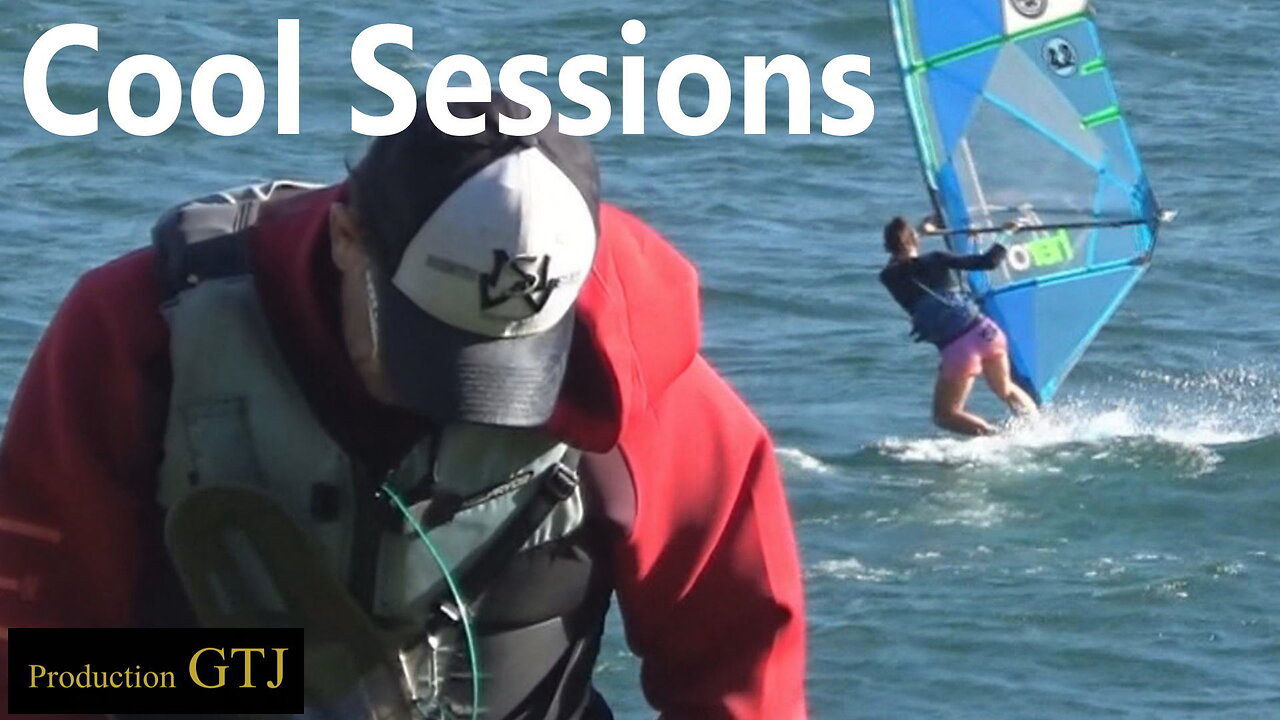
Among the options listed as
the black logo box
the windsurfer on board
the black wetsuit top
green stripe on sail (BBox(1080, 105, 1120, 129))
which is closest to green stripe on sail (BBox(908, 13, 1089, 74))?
green stripe on sail (BBox(1080, 105, 1120, 129))

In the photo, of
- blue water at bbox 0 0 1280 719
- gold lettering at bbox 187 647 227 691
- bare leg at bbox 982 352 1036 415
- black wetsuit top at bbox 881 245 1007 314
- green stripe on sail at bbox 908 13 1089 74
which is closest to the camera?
gold lettering at bbox 187 647 227 691

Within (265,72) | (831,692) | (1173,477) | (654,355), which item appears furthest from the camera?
(265,72)

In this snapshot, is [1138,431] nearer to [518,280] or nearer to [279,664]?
[279,664]

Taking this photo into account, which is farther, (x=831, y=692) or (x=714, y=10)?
(x=714, y=10)

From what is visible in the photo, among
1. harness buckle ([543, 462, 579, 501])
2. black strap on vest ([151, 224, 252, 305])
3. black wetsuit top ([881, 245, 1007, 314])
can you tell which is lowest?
black wetsuit top ([881, 245, 1007, 314])

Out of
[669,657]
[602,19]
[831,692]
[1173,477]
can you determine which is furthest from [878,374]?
[669,657]

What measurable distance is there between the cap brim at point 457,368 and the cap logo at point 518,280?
0.04 metres

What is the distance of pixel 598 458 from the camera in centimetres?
249

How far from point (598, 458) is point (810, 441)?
30.8ft

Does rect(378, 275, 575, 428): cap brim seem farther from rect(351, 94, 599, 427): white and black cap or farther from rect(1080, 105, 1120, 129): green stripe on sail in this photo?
rect(1080, 105, 1120, 129): green stripe on sail

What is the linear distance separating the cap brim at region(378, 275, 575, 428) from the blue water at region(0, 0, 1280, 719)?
0.23 meters

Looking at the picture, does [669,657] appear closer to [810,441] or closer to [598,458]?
[598,458]

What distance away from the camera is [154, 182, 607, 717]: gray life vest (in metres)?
2.40

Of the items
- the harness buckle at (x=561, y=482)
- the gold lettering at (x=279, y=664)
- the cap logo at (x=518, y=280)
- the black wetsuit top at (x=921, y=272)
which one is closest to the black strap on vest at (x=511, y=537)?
the harness buckle at (x=561, y=482)
